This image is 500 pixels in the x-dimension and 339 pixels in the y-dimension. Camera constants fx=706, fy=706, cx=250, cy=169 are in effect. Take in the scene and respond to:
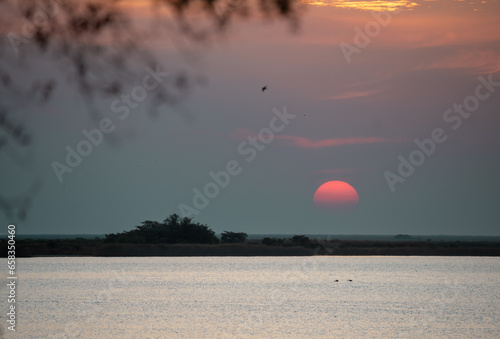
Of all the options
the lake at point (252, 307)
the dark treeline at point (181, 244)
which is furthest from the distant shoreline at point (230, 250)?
the lake at point (252, 307)

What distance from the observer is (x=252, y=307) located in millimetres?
42844

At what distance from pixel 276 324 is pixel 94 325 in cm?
885

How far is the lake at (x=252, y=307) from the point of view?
32.3m

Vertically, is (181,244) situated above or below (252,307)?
above

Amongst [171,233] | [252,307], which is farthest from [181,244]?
[252,307]

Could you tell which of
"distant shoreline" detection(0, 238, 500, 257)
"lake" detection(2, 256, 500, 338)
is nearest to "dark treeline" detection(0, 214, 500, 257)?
"distant shoreline" detection(0, 238, 500, 257)

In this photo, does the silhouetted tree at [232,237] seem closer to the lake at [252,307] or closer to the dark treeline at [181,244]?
the dark treeline at [181,244]

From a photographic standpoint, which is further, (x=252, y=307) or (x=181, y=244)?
(x=181, y=244)

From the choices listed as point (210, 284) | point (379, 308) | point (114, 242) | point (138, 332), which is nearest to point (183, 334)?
point (138, 332)

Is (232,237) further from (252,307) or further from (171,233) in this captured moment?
(252,307)

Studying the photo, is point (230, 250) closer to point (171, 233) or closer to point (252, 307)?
point (171, 233)

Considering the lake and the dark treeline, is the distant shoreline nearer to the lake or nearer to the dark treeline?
the dark treeline

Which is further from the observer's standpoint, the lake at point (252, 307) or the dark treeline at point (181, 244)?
the dark treeline at point (181, 244)

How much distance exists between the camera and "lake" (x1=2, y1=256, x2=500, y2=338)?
32.3 metres
